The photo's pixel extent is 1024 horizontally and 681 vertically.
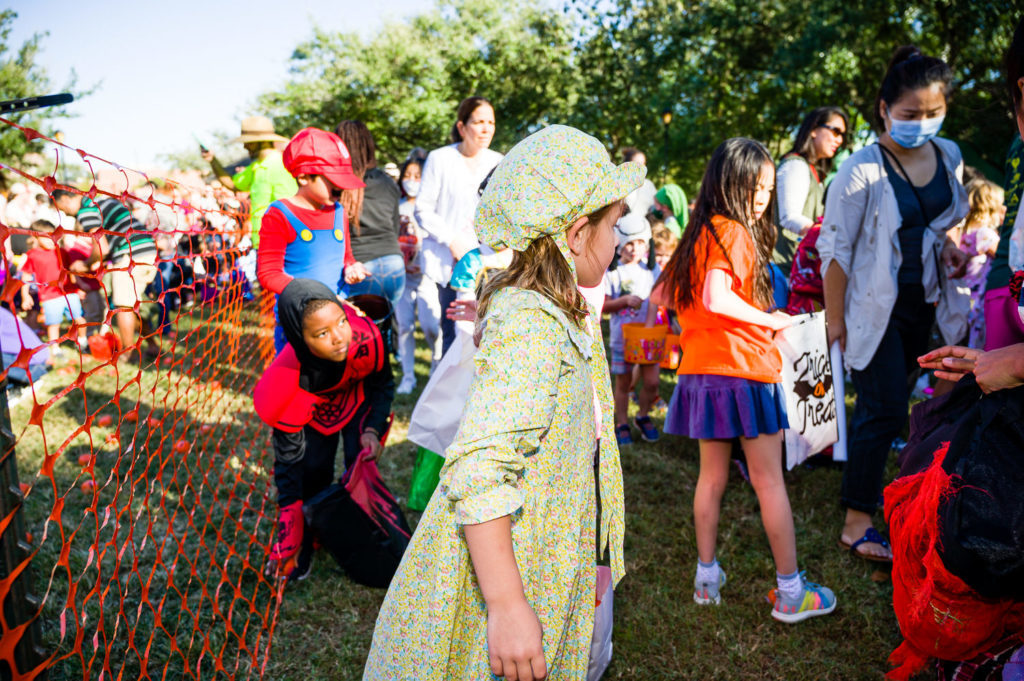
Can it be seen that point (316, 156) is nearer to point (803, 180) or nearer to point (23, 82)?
point (803, 180)

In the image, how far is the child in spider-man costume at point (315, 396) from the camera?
9.29 ft

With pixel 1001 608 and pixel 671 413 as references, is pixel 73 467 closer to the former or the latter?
Answer: pixel 671 413

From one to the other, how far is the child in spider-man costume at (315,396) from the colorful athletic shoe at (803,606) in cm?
178

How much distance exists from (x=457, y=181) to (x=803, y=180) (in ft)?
7.30

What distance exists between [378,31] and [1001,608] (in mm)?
27434

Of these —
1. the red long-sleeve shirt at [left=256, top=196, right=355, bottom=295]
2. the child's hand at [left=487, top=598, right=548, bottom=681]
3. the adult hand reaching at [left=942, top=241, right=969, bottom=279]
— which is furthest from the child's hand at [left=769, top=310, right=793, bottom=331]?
the red long-sleeve shirt at [left=256, top=196, right=355, bottom=295]

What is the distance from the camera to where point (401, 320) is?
6230 mm

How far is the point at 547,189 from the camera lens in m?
1.33

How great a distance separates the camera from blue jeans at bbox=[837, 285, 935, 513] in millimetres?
3119

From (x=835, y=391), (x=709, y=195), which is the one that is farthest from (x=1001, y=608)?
(x=835, y=391)

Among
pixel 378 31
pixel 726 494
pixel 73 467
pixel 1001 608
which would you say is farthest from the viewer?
pixel 378 31

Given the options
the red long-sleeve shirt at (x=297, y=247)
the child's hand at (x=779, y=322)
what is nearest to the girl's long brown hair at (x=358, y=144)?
the red long-sleeve shirt at (x=297, y=247)

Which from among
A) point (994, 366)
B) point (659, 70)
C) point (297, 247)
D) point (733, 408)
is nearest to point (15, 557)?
point (994, 366)

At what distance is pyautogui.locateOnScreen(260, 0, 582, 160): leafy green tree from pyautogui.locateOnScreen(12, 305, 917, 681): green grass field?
20.7m
